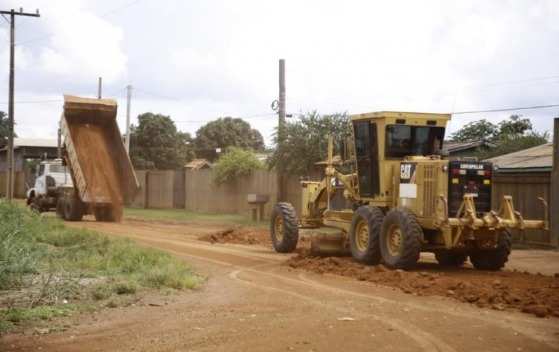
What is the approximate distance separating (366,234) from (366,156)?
1.62 meters

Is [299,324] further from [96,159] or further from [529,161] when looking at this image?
[96,159]

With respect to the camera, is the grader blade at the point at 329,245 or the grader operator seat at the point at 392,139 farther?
the grader blade at the point at 329,245

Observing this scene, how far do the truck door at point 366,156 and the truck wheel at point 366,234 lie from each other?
485 millimetres

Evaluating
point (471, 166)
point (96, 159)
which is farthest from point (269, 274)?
point (96, 159)

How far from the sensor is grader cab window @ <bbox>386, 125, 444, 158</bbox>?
47.6 feet

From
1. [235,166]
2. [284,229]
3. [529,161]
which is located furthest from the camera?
[235,166]

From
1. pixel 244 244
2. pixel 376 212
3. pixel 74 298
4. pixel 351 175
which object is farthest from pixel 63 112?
pixel 74 298

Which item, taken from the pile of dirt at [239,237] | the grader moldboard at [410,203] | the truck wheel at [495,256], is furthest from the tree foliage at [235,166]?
the truck wheel at [495,256]

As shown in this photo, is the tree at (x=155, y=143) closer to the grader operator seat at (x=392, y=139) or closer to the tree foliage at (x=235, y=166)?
the tree foliage at (x=235, y=166)

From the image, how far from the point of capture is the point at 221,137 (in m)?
80.1

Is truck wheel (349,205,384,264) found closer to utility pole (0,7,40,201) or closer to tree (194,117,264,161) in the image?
utility pole (0,7,40,201)

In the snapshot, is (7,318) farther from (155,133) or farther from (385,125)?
(155,133)

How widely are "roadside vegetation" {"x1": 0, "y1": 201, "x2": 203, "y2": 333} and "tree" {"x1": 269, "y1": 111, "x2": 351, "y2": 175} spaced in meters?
13.3

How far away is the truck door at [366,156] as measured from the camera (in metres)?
14.7
